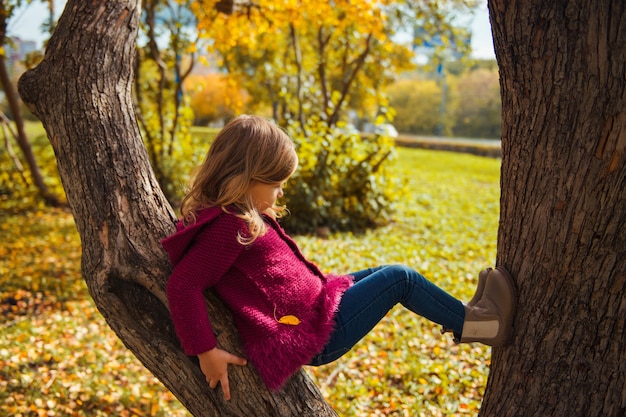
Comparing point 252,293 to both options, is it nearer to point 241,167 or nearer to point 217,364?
point 217,364

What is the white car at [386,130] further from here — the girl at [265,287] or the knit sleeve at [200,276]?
the knit sleeve at [200,276]

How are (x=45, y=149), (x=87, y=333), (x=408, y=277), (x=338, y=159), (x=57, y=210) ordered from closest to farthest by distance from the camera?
(x=408, y=277) → (x=87, y=333) → (x=338, y=159) → (x=57, y=210) → (x=45, y=149)

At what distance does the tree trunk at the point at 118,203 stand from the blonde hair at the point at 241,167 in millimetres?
195

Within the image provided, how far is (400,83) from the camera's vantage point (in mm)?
37094

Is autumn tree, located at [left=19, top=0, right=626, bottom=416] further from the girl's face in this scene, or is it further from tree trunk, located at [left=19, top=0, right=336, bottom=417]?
the girl's face

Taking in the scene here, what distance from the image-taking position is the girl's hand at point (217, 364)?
67.2 inches

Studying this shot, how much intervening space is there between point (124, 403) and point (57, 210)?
6280 mm

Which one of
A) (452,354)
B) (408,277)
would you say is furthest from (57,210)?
(408,277)

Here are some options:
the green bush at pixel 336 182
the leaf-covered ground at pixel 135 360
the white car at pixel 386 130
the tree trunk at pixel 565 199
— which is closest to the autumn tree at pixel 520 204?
the tree trunk at pixel 565 199

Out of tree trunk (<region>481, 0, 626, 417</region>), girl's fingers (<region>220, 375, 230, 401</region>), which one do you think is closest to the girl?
girl's fingers (<region>220, 375, 230, 401</region>)

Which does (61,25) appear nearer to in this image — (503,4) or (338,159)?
(503,4)

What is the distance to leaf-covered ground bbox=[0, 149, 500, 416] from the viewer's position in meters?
3.11

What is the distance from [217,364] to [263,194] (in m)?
0.63

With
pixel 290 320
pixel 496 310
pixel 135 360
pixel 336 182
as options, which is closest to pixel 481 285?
pixel 496 310
